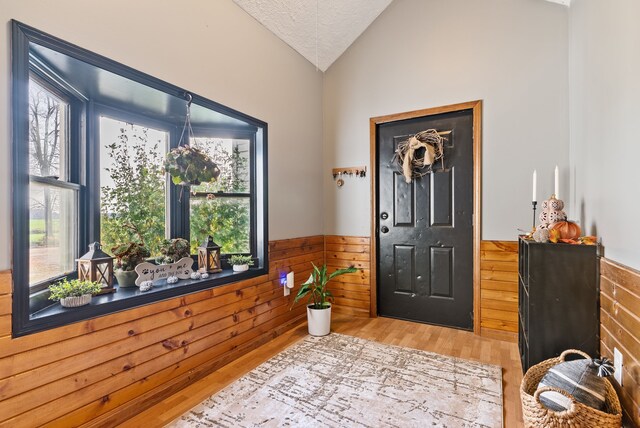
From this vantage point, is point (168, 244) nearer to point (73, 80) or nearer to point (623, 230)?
point (73, 80)

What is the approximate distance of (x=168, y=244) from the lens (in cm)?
223

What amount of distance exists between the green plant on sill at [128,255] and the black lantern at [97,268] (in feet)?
0.51

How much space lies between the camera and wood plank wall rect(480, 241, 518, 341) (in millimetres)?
2611

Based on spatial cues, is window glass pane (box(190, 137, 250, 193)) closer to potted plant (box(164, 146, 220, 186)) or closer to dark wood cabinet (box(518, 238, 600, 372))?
potted plant (box(164, 146, 220, 186))

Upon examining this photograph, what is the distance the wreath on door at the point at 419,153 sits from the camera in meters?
2.87

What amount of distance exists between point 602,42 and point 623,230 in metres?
1.07

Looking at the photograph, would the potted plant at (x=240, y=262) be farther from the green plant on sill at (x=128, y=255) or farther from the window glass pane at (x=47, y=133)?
the window glass pane at (x=47, y=133)

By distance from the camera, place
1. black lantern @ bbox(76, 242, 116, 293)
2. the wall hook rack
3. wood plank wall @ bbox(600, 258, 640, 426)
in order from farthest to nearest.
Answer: the wall hook rack → black lantern @ bbox(76, 242, 116, 293) → wood plank wall @ bbox(600, 258, 640, 426)

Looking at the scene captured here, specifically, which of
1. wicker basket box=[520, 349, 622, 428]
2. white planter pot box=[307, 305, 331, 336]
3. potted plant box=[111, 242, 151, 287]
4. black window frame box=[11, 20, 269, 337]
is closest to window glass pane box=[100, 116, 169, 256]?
black window frame box=[11, 20, 269, 337]

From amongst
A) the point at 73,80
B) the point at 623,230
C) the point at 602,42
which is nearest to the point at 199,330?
the point at 73,80

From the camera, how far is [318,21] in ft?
9.57

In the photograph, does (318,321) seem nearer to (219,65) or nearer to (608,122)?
(219,65)

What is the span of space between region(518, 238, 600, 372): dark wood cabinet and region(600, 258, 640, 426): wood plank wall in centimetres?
9

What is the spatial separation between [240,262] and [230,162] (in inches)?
34.2
